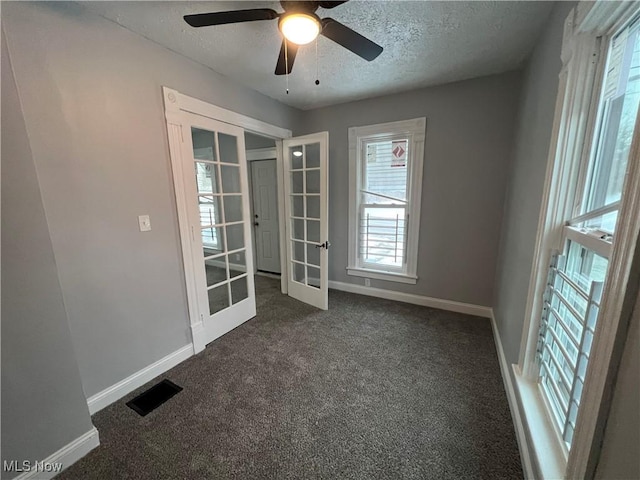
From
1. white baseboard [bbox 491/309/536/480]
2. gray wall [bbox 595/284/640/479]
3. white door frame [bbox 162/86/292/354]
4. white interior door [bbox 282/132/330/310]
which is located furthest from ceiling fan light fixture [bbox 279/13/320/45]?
white baseboard [bbox 491/309/536/480]

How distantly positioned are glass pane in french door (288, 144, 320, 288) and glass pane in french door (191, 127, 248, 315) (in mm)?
771

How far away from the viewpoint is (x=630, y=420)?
2.10 ft

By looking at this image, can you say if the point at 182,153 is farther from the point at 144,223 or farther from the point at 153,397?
the point at 153,397

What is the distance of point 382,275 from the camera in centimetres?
332

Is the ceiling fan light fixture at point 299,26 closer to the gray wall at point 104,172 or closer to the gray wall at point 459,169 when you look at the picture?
the gray wall at point 104,172

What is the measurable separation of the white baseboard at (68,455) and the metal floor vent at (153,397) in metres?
0.26

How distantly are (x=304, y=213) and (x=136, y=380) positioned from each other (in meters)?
2.20

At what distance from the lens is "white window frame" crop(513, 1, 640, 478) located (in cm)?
72

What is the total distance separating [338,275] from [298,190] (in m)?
1.33

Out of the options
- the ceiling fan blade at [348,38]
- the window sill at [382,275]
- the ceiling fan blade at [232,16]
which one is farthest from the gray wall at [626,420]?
the window sill at [382,275]

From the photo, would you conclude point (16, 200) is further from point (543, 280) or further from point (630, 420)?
point (543, 280)

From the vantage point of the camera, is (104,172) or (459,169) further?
(459,169)

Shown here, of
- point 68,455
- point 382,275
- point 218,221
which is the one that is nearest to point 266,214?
point 218,221

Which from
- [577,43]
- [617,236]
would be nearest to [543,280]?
[617,236]
